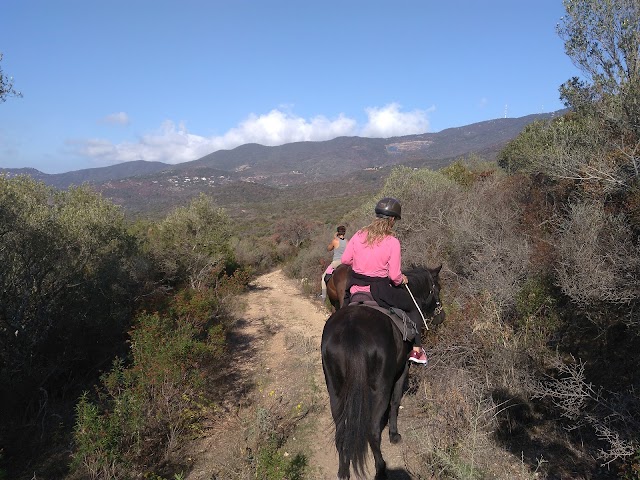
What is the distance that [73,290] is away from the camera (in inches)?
309

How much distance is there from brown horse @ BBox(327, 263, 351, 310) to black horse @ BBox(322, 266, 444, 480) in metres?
1.62

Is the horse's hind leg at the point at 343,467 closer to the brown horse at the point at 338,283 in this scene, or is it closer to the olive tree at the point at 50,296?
the brown horse at the point at 338,283

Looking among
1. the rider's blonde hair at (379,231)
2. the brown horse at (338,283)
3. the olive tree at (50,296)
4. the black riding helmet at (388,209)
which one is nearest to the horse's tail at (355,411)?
the rider's blonde hair at (379,231)

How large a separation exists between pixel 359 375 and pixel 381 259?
1448 millimetres

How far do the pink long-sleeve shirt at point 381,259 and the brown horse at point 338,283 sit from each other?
113cm

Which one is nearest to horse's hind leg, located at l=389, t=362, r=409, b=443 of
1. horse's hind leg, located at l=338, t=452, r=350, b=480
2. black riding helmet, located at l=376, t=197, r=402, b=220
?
horse's hind leg, located at l=338, t=452, r=350, b=480

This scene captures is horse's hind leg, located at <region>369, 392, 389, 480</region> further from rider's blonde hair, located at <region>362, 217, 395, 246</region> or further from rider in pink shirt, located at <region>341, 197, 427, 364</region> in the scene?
rider's blonde hair, located at <region>362, 217, 395, 246</region>

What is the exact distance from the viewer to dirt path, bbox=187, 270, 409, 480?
16.0 feet

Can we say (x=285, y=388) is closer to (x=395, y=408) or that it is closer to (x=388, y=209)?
(x=395, y=408)

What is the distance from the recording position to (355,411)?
3590 millimetres

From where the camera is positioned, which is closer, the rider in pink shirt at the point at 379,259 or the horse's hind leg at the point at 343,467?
the horse's hind leg at the point at 343,467

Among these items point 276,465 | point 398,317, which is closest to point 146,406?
point 276,465

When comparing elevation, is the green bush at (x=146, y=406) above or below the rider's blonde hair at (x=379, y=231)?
below

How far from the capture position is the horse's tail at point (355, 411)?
11.6 ft
